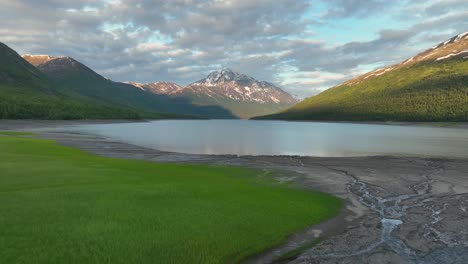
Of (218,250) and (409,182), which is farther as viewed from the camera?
(409,182)

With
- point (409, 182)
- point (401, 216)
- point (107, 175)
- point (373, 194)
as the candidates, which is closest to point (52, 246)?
point (107, 175)

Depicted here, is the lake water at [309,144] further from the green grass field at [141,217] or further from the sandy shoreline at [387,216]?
the green grass field at [141,217]

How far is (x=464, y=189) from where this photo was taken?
3272cm

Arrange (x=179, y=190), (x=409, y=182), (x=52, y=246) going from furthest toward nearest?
(x=409, y=182)
(x=179, y=190)
(x=52, y=246)

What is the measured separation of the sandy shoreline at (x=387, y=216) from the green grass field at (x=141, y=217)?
5.77 feet

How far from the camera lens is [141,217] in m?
18.2

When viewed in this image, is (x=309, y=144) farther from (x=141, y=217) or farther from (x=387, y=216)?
(x=141, y=217)

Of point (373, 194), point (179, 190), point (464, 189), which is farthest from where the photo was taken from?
point (464, 189)

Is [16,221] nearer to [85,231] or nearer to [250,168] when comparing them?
[85,231]

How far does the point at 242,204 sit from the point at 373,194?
555 inches

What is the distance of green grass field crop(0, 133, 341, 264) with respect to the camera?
14.0 m

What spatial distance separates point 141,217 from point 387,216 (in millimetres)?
16143

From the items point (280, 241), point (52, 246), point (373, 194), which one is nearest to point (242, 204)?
point (280, 241)

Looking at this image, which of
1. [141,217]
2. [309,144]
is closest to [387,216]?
[141,217]
